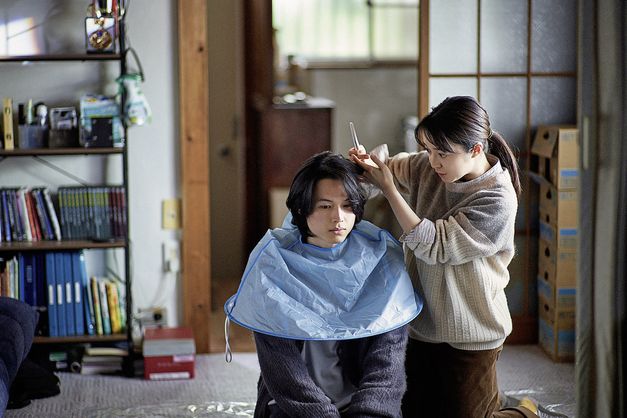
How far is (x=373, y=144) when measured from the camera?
5699 mm

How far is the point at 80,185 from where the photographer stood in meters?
3.78

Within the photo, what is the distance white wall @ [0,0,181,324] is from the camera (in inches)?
147

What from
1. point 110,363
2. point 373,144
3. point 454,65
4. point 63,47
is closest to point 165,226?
point 110,363

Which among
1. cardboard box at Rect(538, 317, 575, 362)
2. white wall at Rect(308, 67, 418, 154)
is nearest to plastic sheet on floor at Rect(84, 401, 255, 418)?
cardboard box at Rect(538, 317, 575, 362)

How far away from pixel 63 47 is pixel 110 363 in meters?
1.30

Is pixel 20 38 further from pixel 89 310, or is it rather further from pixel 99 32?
pixel 89 310

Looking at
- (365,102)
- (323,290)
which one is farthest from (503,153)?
(365,102)

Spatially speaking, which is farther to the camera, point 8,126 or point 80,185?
point 80,185

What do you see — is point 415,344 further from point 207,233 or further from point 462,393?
point 207,233

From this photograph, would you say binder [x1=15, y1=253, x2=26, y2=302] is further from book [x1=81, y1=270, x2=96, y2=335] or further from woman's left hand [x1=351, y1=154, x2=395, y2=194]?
woman's left hand [x1=351, y1=154, x2=395, y2=194]

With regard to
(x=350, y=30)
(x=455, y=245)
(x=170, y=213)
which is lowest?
(x=170, y=213)

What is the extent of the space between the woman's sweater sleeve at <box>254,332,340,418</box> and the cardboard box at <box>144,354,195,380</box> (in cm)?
151

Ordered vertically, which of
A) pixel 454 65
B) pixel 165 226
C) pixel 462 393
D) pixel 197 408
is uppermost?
pixel 454 65

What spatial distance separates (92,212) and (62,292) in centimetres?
34
